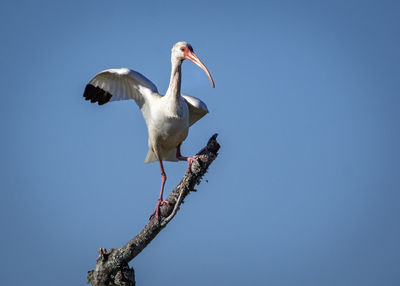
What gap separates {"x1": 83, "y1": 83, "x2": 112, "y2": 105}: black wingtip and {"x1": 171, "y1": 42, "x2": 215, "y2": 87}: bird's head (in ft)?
5.17

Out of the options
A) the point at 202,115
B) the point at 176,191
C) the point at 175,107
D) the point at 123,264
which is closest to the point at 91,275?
the point at 123,264

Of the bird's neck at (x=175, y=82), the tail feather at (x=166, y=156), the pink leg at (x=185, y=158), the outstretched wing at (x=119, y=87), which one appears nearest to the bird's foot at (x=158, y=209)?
the pink leg at (x=185, y=158)

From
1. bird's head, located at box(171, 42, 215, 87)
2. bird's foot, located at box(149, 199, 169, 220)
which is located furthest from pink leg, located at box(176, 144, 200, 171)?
bird's head, located at box(171, 42, 215, 87)

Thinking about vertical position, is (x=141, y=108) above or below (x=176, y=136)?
above

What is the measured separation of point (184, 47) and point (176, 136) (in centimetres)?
157

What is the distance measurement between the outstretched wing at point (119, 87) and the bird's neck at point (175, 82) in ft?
1.60

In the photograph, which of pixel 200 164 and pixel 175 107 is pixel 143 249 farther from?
pixel 175 107

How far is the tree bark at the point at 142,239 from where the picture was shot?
6719 millimetres

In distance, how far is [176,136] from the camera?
8.00 metres

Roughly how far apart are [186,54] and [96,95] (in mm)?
2018

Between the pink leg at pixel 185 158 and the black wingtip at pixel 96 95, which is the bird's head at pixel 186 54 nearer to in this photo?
the pink leg at pixel 185 158

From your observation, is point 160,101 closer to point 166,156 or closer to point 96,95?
point 166,156

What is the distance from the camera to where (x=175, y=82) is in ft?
25.9

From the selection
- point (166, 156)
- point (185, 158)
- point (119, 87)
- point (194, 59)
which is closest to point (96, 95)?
point (119, 87)
